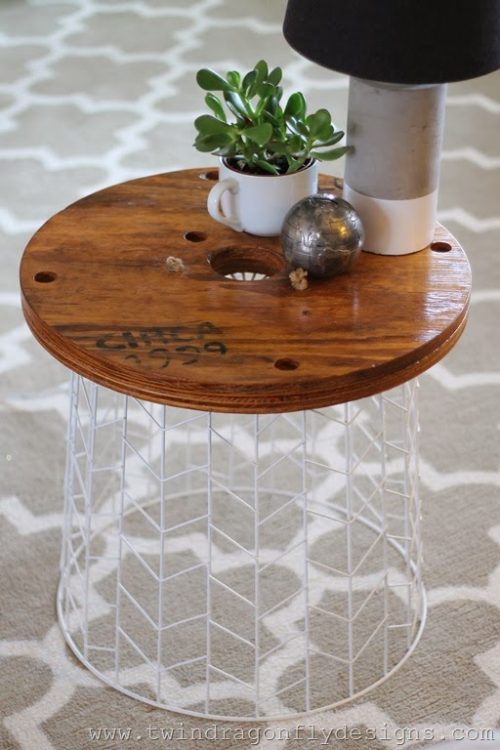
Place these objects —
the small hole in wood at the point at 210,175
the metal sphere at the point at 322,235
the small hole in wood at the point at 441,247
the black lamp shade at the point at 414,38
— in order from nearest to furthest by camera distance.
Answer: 1. the black lamp shade at the point at 414,38
2. the metal sphere at the point at 322,235
3. the small hole in wood at the point at 441,247
4. the small hole in wood at the point at 210,175

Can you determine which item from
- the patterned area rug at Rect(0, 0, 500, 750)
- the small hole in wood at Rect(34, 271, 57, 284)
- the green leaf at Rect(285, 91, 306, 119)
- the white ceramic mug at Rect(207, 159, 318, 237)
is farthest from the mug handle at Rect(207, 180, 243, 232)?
the patterned area rug at Rect(0, 0, 500, 750)

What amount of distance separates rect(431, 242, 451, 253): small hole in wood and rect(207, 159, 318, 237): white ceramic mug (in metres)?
0.15

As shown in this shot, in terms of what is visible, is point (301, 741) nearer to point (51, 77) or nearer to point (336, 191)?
point (336, 191)

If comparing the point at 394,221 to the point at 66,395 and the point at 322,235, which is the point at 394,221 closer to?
the point at 322,235

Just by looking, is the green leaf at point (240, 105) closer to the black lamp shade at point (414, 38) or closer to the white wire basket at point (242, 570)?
the black lamp shade at point (414, 38)

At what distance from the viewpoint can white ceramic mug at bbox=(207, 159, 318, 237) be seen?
4.21 ft

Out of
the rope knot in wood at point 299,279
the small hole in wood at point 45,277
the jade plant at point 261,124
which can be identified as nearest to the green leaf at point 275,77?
the jade plant at point 261,124

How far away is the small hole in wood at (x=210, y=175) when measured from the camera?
4.78 feet

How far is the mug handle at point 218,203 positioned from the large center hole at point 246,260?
1.5 inches

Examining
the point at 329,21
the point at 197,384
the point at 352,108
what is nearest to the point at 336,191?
the point at 352,108

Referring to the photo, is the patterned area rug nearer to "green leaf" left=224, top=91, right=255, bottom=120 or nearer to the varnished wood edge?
the varnished wood edge

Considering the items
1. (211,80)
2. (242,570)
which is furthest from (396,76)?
(242,570)

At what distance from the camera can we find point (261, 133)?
122 centimetres

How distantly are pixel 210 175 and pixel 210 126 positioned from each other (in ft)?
0.66
